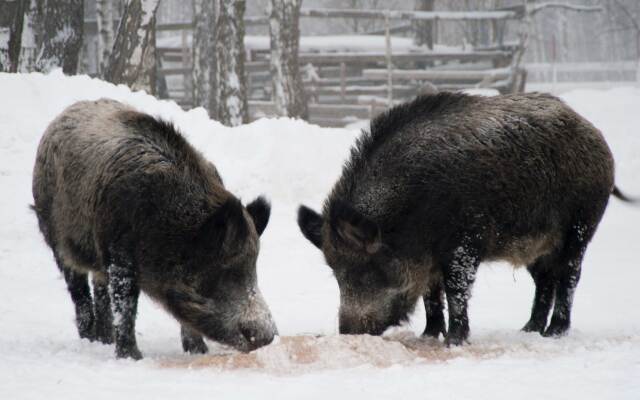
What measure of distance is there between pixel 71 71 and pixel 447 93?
9470mm

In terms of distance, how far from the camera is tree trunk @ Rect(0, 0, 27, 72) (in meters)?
13.8

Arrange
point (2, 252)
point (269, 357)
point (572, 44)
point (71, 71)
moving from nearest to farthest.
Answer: point (269, 357) → point (2, 252) → point (71, 71) → point (572, 44)

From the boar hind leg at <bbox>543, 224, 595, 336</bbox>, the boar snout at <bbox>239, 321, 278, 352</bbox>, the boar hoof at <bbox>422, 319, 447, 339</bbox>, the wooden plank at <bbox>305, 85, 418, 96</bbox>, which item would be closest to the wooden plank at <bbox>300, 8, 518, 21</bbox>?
the wooden plank at <bbox>305, 85, 418, 96</bbox>

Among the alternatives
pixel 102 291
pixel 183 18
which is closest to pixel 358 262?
pixel 102 291

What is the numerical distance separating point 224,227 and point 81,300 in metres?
1.92

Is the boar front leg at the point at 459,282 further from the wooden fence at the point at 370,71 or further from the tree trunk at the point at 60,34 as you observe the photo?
the wooden fence at the point at 370,71

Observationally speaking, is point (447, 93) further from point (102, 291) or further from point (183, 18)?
point (183, 18)

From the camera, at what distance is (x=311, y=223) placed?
6.87 meters

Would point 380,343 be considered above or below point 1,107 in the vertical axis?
below

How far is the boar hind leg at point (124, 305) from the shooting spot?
6.32m

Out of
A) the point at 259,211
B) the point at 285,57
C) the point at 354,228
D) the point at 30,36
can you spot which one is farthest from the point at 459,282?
the point at 285,57

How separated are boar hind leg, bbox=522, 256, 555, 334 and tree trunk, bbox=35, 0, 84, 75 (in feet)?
31.2

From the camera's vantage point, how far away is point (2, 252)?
10742mm

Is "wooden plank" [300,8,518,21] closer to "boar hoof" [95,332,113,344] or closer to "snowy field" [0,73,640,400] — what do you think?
"snowy field" [0,73,640,400]
